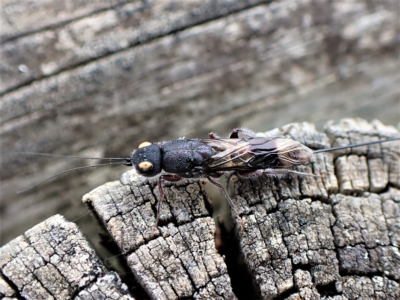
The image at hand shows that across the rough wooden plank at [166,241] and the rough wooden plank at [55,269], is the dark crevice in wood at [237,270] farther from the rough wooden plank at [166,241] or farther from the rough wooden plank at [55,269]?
the rough wooden plank at [55,269]

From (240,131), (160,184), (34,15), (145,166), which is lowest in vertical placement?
(160,184)

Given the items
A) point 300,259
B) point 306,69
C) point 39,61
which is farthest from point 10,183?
point 306,69

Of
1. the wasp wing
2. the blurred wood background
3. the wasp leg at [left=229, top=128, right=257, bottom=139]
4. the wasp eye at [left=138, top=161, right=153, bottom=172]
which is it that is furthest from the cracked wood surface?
the blurred wood background

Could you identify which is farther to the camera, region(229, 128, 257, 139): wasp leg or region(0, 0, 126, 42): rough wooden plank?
region(0, 0, 126, 42): rough wooden plank

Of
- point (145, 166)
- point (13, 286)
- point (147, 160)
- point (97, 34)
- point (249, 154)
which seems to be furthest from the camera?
point (97, 34)

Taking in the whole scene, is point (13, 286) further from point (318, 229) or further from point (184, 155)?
point (318, 229)

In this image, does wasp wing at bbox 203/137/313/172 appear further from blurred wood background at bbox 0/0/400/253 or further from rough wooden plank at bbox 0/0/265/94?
rough wooden plank at bbox 0/0/265/94

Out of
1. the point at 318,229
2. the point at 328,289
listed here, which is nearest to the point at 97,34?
the point at 318,229
